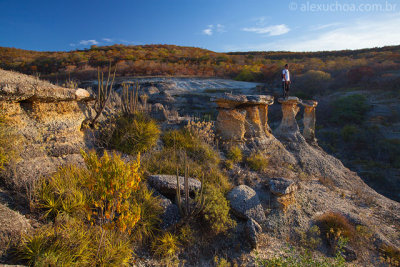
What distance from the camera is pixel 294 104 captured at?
9.29 metres

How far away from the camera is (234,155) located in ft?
21.6

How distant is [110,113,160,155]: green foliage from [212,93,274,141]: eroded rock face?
2346 mm

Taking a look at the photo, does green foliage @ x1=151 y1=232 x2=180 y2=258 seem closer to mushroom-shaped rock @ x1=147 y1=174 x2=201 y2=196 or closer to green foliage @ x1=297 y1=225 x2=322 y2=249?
mushroom-shaped rock @ x1=147 y1=174 x2=201 y2=196

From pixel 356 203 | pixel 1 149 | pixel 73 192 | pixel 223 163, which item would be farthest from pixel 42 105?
pixel 356 203

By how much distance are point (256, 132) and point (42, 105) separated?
6232 mm

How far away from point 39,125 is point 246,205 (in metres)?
4.45

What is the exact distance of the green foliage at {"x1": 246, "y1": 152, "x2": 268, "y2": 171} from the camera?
257 inches

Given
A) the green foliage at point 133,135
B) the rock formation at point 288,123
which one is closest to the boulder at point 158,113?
A: the green foliage at point 133,135

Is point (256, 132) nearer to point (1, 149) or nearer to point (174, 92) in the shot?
point (1, 149)

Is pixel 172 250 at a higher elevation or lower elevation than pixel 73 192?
lower

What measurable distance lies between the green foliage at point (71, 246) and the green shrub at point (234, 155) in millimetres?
4136

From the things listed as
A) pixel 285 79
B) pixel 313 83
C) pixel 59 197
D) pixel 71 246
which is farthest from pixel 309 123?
pixel 313 83

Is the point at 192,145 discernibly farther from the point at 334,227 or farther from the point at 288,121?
the point at 288,121

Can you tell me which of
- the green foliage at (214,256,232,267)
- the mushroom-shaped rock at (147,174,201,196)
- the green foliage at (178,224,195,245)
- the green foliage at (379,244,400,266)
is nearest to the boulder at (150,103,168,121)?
the mushroom-shaped rock at (147,174,201,196)
